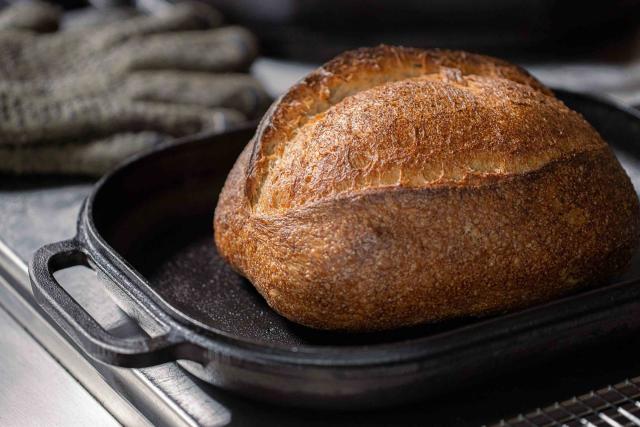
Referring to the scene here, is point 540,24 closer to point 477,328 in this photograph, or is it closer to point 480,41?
point 480,41

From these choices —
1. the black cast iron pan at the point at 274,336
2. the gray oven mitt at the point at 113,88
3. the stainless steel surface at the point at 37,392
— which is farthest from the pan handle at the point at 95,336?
the gray oven mitt at the point at 113,88

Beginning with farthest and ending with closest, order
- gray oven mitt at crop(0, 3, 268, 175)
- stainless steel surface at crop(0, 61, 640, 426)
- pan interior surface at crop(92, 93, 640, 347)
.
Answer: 1. gray oven mitt at crop(0, 3, 268, 175)
2. pan interior surface at crop(92, 93, 640, 347)
3. stainless steel surface at crop(0, 61, 640, 426)

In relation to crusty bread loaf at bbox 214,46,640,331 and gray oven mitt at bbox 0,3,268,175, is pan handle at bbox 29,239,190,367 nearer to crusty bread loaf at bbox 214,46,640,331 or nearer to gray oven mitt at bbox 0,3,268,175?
crusty bread loaf at bbox 214,46,640,331

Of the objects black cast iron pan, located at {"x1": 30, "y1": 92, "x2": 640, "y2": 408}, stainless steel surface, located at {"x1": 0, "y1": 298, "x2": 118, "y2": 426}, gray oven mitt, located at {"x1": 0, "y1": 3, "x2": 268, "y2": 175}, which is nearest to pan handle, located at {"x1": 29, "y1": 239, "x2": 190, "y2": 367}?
black cast iron pan, located at {"x1": 30, "y1": 92, "x2": 640, "y2": 408}

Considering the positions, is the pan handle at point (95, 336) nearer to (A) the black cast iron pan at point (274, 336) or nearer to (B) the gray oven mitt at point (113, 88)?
(A) the black cast iron pan at point (274, 336)

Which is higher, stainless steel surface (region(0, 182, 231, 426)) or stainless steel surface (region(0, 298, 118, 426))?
stainless steel surface (region(0, 182, 231, 426))

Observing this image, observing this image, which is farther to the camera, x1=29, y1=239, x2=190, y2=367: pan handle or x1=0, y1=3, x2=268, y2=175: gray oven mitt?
x1=0, y1=3, x2=268, y2=175: gray oven mitt

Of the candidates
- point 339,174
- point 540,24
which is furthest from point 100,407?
point 540,24

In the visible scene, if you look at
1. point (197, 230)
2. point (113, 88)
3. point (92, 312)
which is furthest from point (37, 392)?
point (113, 88)
